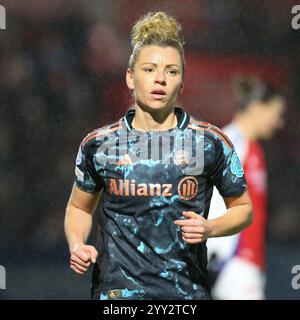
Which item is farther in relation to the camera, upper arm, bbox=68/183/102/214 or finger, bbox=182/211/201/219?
upper arm, bbox=68/183/102/214

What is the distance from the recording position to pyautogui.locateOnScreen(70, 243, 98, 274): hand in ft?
9.07

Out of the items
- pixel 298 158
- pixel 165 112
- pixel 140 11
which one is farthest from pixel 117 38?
pixel 165 112

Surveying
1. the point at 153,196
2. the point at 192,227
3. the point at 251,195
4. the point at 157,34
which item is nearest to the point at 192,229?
the point at 192,227

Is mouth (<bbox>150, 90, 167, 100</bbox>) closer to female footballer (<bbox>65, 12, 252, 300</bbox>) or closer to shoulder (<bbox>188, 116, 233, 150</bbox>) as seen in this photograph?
female footballer (<bbox>65, 12, 252, 300</bbox>)

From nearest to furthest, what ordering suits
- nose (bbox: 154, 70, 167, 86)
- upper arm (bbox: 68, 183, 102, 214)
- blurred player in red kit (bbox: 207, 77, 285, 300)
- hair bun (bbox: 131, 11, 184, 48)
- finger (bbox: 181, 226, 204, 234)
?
finger (bbox: 181, 226, 204, 234), nose (bbox: 154, 70, 167, 86), hair bun (bbox: 131, 11, 184, 48), upper arm (bbox: 68, 183, 102, 214), blurred player in red kit (bbox: 207, 77, 285, 300)

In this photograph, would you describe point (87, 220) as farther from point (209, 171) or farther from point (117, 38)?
point (117, 38)

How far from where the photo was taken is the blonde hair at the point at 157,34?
2.98 metres

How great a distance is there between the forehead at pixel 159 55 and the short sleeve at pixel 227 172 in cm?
37

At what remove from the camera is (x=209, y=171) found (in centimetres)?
301

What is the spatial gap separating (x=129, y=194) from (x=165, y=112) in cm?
35

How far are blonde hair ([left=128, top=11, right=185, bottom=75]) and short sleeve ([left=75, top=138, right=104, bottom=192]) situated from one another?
0.37 meters

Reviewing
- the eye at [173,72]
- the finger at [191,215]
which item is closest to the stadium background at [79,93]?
the eye at [173,72]

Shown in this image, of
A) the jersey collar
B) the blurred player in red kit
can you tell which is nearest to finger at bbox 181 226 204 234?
the jersey collar

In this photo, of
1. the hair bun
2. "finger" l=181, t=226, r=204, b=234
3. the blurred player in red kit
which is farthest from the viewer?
the blurred player in red kit
